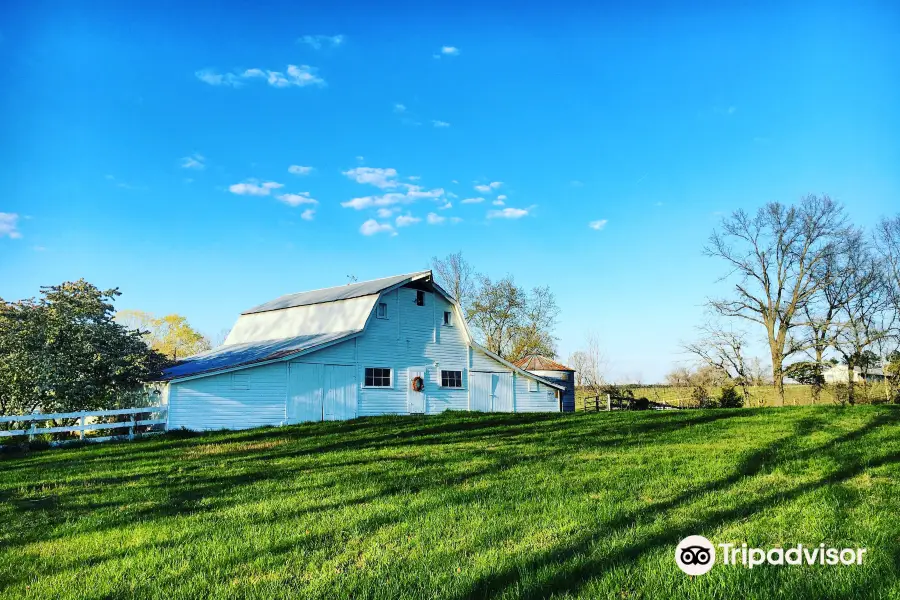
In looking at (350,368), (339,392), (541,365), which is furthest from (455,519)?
(541,365)

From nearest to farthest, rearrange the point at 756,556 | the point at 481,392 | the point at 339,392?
the point at 756,556, the point at 339,392, the point at 481,392

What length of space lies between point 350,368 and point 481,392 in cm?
753

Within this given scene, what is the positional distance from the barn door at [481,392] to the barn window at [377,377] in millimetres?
4848

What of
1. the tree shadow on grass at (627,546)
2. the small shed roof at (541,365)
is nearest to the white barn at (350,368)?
the small shed roof at (541,365)

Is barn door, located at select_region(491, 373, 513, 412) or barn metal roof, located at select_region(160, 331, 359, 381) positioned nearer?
barn metal roof, located at select_region(160, 331, 359, 381)

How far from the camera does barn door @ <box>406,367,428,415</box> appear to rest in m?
28.6

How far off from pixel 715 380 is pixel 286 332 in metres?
26.2

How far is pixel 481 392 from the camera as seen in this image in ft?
103

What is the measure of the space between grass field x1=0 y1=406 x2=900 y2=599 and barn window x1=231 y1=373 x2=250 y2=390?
8.84 m

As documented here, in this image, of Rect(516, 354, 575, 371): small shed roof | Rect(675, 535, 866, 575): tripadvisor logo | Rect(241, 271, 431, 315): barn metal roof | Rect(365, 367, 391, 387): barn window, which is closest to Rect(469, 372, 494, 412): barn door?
Rect(365, 367, 391, 387): barn window

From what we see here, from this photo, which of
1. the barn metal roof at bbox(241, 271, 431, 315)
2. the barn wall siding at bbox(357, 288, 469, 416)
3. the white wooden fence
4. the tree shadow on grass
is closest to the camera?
the tree shadow on grass

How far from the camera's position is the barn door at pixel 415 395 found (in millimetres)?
28641

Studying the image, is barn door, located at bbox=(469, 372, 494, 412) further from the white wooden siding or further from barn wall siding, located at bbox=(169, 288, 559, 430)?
the white wooden siding

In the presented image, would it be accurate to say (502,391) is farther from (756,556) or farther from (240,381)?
(756,556)
